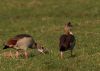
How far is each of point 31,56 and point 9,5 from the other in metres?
22.7

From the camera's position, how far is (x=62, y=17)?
3422 centimetres

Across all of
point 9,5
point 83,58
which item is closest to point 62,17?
point 9,5

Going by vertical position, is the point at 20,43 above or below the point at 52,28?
above

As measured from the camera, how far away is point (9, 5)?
3912cm

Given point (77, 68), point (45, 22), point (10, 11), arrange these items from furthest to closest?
point (10, 11) < point (45, 22) < point (77, 68)

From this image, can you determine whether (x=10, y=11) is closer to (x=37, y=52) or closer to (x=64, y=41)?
(x=37, y=52)

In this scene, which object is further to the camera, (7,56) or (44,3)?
(44,3)

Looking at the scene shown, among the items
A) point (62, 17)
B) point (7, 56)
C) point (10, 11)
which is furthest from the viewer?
point (10, 11)

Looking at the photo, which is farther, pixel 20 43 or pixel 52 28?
pixel 52 28

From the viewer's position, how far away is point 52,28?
2805 centimetres

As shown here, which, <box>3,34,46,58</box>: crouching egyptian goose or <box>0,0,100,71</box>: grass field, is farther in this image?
<box>3,34,46,58</box>: crouching egyptian goose

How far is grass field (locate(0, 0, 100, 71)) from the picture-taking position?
→ 14.7 meters

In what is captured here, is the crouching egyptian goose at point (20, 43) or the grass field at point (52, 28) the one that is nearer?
the grass field at point (52, 28)

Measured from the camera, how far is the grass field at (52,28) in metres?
14.7
